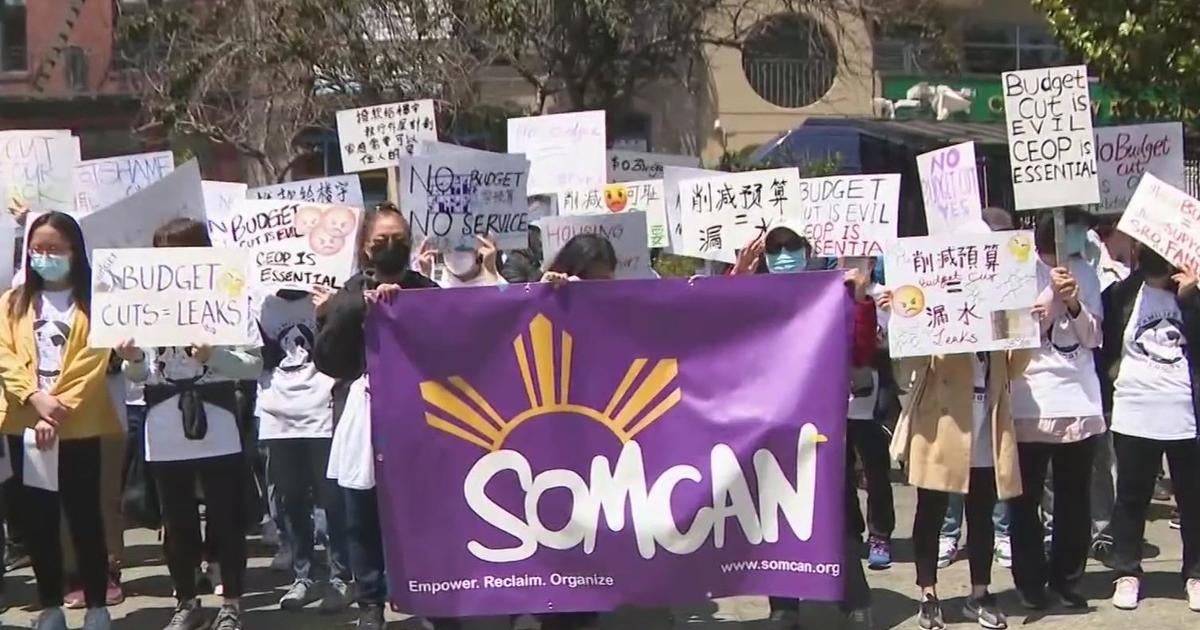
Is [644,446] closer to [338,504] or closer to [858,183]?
[338,504]

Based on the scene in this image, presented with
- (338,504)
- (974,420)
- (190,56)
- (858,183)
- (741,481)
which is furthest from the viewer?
(190,56)

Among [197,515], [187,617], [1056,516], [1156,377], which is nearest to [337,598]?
[187,617]

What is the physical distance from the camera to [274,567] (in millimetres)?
7145

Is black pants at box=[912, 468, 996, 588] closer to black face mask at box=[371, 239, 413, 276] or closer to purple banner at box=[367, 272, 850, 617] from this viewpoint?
purple banner at box=[367, 272, 850, 617]

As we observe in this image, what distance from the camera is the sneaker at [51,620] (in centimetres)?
562

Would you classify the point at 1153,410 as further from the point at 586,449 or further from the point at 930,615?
the point at 586,449

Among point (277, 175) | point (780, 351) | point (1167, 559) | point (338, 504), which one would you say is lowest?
point (1167, 559)

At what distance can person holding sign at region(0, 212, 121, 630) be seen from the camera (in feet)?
18.1

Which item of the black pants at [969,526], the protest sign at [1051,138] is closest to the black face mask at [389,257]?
the black pants at [969,526]

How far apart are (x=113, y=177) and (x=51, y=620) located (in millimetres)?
2469

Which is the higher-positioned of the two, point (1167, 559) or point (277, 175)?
point (277, 175)

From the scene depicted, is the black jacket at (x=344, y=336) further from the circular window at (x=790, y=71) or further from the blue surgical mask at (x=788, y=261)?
the circular window at (x=790, y=71)

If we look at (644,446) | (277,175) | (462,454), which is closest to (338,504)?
(462,454)

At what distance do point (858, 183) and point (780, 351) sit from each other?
5.16 ft
